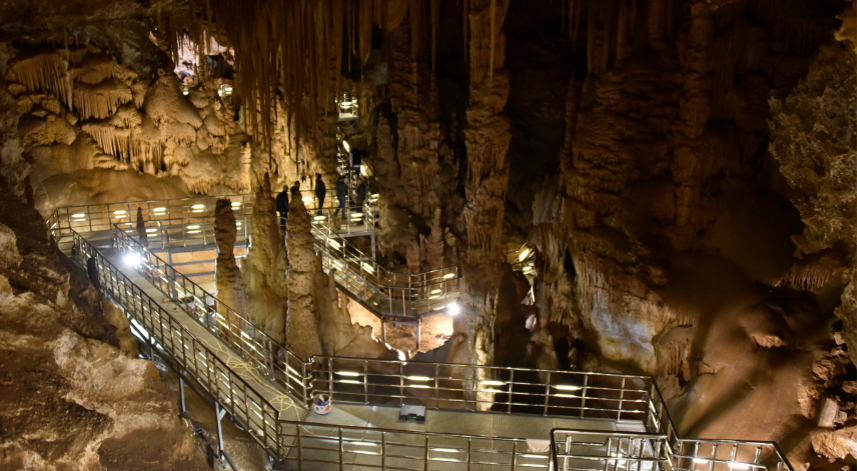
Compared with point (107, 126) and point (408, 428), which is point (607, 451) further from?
point (107, 126)

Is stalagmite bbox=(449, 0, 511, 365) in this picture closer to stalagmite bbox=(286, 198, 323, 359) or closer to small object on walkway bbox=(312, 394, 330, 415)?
stalagmite bbox=(286, 198, 323, 359)

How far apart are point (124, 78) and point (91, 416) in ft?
40.5

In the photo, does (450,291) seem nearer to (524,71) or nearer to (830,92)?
(524,71)

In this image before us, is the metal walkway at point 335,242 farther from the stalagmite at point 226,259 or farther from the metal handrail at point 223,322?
the stalagmite at point 226,259

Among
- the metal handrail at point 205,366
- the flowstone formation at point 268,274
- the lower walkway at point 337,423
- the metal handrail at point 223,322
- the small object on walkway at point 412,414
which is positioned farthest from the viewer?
the flowstone formation at point 268,274

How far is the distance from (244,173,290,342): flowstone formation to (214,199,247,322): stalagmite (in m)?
0.71

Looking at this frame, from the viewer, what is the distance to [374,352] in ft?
41.4

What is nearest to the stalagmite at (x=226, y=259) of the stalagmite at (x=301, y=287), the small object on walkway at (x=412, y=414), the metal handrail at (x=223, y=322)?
the metal handrail at (x=223, y=322)

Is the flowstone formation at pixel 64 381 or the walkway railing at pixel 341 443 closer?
the flowstone formation at pixel 64 381

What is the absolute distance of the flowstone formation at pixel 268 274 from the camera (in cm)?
1162

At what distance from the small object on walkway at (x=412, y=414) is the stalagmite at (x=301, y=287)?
461 cm

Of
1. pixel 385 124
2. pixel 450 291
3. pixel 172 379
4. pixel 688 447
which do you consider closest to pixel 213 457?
pixel 172 379

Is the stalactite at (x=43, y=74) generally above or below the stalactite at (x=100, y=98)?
above

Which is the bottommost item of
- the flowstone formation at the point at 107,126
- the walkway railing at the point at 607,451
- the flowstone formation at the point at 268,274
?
the flowstone formation at the point at 268,274
